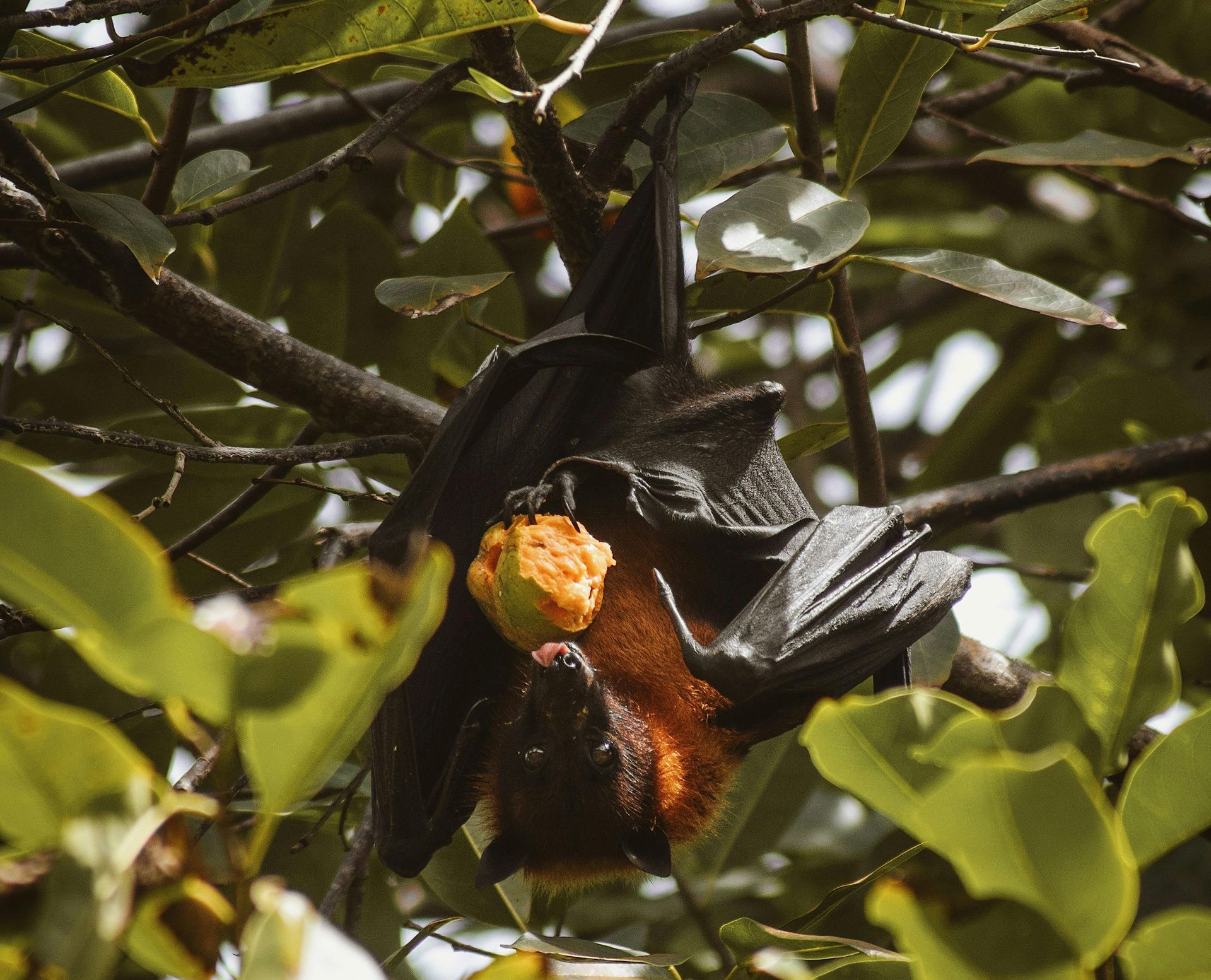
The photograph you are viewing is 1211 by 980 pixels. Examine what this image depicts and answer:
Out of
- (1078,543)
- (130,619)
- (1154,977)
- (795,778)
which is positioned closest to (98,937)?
(130,619)

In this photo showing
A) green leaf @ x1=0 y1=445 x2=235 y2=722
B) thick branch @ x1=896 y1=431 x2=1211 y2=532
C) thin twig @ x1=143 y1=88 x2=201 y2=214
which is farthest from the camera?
thick branch @ x1=896 y1=431 x2=1211 y2=532

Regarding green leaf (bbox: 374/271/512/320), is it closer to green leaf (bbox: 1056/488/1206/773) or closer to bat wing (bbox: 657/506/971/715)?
bat wing (bbox: 657/506/971/715)

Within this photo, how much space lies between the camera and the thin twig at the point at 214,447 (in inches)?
91.2

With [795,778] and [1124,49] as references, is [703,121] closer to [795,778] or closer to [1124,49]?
[1124,49]

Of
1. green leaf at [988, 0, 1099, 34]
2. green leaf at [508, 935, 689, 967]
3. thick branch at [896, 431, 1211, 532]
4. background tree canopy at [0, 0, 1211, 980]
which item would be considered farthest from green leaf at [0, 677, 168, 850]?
thick branch at [896, 431, 1211, 532]

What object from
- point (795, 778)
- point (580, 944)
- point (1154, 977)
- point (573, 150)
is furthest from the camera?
point (795, 778)

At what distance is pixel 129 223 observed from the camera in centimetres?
229

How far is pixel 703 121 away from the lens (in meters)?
2.86

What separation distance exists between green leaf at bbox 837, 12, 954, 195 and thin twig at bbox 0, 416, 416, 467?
4.14 feet

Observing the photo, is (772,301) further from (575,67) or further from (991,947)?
(991,947)

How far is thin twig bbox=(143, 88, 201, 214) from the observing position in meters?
2.68

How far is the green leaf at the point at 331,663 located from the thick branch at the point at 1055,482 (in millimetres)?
2457

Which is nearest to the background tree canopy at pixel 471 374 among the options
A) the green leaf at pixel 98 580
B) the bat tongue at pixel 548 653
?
the green leaf at pixel 98 580

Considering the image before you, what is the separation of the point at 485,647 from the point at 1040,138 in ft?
11.9
